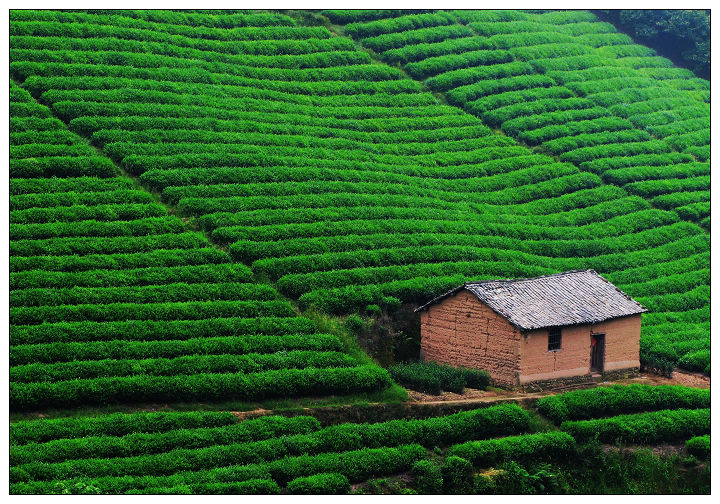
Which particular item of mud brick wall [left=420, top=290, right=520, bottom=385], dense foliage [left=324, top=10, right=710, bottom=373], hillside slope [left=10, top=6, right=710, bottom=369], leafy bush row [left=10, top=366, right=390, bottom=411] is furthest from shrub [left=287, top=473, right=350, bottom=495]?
dense foliage [left=324, top=10, right=710, bottom=373]

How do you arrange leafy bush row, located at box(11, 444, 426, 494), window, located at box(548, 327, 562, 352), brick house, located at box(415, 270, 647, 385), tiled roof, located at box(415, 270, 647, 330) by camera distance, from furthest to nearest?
1. window, located at box(548, 327, 562, 352)
2. tiled roof, located at box(415, 270, 647, 330)
3. brick house, located at box(415, 270, 647, 385)
4. leafy bush row, located at box(11, 444, 426, 494)

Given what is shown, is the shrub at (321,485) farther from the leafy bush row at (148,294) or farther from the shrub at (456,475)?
the leafy bush row at (148,294)

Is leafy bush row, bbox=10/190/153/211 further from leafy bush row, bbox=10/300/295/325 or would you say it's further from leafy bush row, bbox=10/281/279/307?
leafy bush row, bbox=10/300/295/325

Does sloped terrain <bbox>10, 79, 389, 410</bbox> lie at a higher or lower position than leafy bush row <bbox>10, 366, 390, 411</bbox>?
higher

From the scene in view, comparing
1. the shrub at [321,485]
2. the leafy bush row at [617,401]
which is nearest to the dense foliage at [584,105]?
the leafy bush row at [617,401]

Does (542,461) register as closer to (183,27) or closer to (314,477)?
(314,477)

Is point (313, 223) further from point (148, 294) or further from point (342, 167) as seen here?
point (148, 294)

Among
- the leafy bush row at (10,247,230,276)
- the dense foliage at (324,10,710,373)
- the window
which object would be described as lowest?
the window

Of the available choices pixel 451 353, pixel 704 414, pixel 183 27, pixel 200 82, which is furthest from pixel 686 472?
pixel 183 27

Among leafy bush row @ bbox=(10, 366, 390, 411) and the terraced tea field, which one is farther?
leafy bush row @ bbox=(10, 366, 390, 411)
